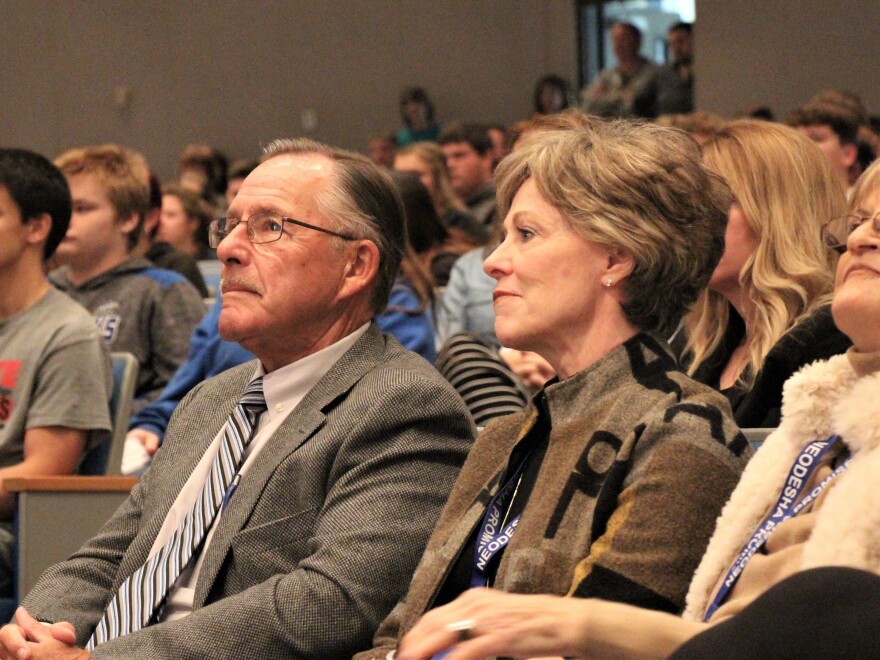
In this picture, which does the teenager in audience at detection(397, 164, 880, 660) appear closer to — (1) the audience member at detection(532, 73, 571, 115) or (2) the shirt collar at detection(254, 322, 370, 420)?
(2) the shirt collar at detection(254, 322, 370, 420)

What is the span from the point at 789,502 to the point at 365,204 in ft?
3.55

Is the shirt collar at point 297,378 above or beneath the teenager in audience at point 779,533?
beneath

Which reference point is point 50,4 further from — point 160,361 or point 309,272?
point 309,272

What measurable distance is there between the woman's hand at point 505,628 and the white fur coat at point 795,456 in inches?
10.5

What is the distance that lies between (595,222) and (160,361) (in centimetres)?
262

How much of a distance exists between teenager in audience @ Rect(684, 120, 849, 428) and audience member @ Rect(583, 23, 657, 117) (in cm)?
627

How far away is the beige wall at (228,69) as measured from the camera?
39.1 ft

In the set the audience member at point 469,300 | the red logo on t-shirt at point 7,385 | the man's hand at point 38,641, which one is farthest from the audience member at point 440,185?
the man's hand at point 38,641

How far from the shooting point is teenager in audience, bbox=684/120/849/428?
2.48 metres

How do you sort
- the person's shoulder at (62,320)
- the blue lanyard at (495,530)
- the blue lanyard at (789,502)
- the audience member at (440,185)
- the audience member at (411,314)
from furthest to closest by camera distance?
1. the audience member at (440,185)
2. the audience member at (411,314)
3. the person's shoulder at (62,320)
4. the blue lanyard at (495,530)
5. the blue lanyard at (789,502)

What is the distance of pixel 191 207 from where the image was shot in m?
7.25

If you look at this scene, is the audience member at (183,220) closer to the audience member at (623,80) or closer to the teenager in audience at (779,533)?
the audience member at (623,80)

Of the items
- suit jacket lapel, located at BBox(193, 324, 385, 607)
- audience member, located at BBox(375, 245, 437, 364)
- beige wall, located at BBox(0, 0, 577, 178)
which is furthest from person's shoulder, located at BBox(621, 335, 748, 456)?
beige wall, located at BBox(0, 0, 577, 178)

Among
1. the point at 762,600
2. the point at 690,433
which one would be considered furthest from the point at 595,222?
the point at 762,600
